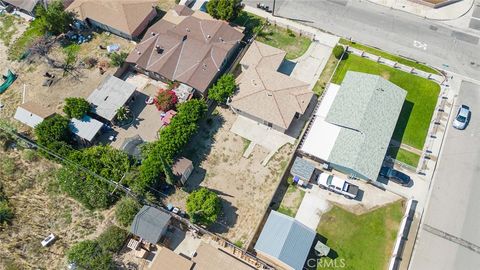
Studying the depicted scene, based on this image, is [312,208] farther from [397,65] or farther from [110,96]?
[110,96]

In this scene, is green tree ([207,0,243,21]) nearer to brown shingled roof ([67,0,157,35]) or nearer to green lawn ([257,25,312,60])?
green lawn ([257,25,312,60])

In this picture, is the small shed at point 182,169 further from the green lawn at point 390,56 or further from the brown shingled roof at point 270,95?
the green lawn at point 390,56

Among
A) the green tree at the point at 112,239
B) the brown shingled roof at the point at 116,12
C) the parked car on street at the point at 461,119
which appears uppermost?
the parked car on street at the point at 461,119

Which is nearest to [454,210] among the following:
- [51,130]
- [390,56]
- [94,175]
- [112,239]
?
[390,56]

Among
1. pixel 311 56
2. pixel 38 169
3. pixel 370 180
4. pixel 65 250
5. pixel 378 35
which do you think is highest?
pixel 378 35

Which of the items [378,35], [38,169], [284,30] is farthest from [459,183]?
[38,169]

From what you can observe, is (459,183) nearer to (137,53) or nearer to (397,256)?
(397,256)

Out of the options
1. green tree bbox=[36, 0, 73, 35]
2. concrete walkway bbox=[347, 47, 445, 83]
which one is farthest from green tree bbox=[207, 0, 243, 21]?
green tree bbox=[36, 0, 73, 35]

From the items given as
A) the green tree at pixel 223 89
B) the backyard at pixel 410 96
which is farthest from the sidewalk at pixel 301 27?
the green tree at pixel 223 89
